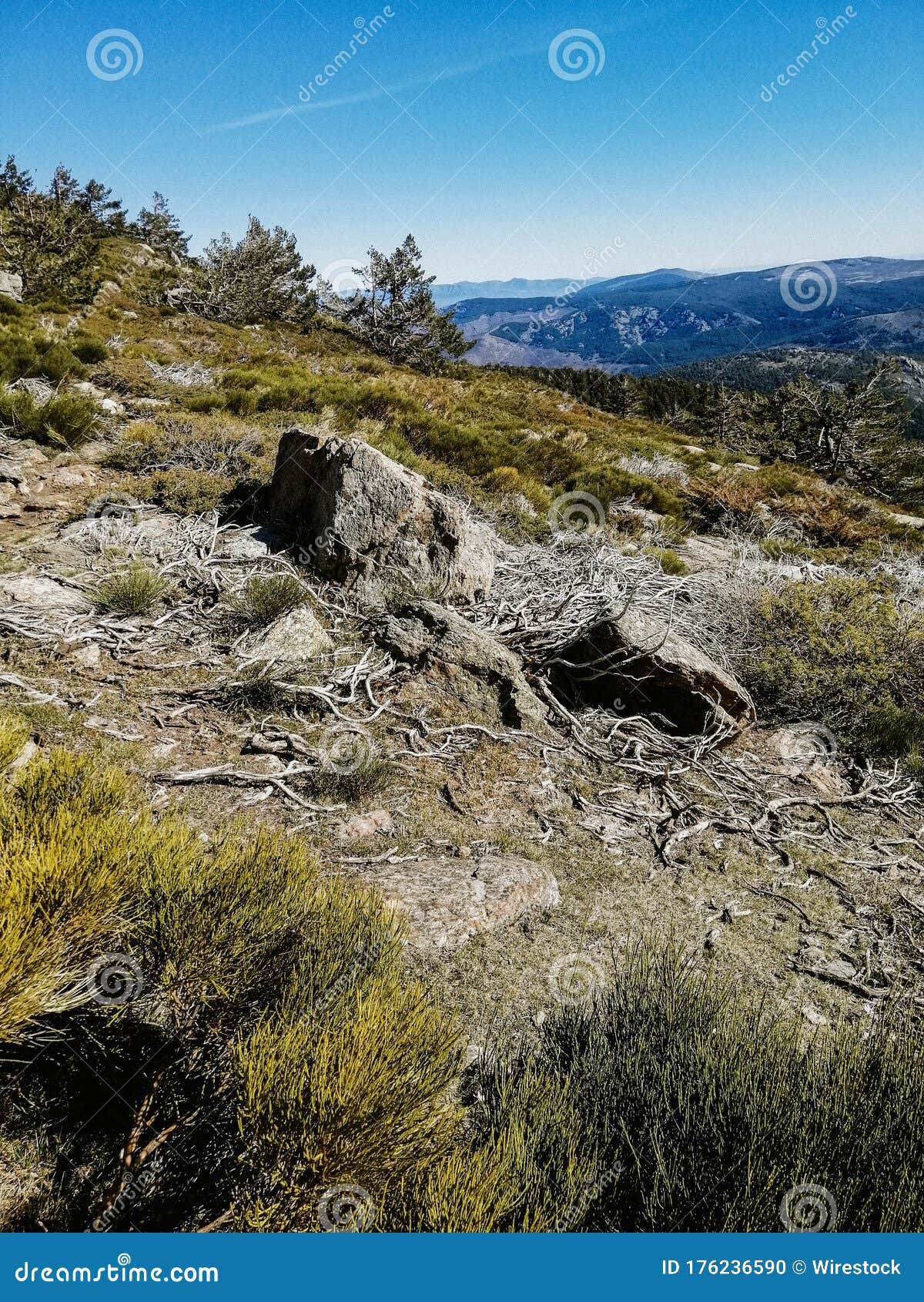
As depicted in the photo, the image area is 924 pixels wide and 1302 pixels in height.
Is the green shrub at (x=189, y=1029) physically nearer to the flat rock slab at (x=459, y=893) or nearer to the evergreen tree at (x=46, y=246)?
the flat rock slab at (x=459, y=893)

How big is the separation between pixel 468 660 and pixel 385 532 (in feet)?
5.11

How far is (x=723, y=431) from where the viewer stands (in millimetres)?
45469

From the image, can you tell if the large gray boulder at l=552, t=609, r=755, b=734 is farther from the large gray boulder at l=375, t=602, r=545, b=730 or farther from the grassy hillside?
the large gray boulder at l=375, t=602, r=545, b=730

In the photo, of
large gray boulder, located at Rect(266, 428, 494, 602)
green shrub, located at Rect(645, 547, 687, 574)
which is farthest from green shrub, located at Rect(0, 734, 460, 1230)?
green shrub, located at Rect(645, 547, 687, 574)

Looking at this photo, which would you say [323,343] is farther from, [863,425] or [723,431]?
[723,431]

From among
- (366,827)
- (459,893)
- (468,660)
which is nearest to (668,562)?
(468,660)

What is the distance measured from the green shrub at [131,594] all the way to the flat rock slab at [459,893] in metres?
3.01

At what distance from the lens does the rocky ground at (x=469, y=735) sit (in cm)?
309

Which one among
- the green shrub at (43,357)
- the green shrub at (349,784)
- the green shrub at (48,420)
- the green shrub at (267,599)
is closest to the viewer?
the green shrub at (349,784)

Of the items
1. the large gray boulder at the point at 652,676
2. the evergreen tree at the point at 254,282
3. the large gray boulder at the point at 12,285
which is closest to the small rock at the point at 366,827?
the large gray boulder at the point at 652,676

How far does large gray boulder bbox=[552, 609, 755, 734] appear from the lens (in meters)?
5.07

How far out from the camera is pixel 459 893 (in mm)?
2998

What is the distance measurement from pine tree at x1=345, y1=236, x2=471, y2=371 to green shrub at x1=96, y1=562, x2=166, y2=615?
25867mm

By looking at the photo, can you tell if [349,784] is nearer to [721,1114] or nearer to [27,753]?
[27,753]
